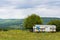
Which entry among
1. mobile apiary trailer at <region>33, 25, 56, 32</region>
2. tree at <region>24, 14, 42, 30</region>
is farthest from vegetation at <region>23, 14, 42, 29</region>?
mobile apiary trailer at <region>33, 25, 56, 32</region>

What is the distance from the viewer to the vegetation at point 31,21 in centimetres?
6894

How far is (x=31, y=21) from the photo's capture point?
69.7 m

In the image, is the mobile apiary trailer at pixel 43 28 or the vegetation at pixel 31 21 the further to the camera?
the vegetation at pixel 31 21

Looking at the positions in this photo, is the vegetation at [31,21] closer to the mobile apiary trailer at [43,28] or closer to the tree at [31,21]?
the tree at [31,21]

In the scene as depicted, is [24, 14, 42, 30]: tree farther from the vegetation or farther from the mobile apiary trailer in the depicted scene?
the mobile apiary trailer

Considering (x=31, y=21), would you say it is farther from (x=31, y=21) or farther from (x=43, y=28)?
(x=43, y=28)

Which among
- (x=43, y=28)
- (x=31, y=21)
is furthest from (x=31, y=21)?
(x=43, y=28)

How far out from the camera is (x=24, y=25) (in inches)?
2768

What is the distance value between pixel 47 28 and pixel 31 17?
950cm

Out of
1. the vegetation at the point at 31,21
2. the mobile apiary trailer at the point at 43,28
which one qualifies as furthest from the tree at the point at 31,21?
the mobile apiary trailer at the point at 43,28

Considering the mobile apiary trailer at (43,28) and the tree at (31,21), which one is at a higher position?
the tree at (31,21)

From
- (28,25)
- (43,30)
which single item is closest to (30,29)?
(28,25)

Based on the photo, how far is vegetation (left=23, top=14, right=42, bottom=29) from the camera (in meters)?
68.9

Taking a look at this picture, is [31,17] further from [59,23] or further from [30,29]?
[59,23]
